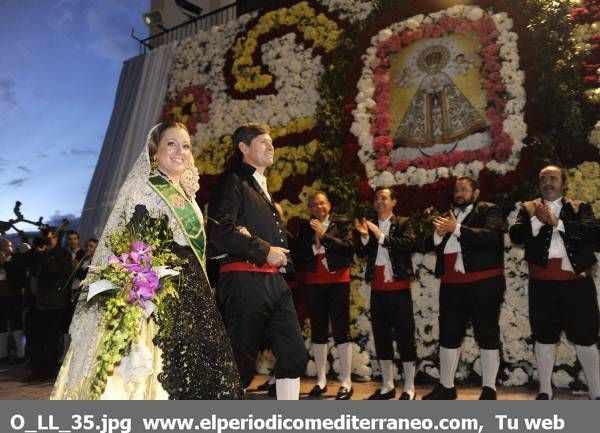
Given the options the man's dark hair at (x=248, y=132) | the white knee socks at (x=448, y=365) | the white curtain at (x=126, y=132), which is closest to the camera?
the man's dark hair at (x=248, y=132)

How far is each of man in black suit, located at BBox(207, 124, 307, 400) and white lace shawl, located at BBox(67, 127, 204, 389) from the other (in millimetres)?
362

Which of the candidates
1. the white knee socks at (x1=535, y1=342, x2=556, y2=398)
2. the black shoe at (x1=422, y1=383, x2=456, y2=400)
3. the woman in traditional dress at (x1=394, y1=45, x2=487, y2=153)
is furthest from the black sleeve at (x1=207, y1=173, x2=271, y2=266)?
the woman in traditional dress at (x1=394, y1=45, x2=487, y2=153)

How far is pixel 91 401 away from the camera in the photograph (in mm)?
2211

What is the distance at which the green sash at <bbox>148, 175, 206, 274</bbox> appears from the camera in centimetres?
271

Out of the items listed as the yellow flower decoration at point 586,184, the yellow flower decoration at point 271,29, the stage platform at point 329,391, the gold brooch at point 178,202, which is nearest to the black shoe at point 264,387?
the stage platform at point 329,391

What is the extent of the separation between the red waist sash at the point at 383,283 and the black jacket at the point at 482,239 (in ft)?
1.21

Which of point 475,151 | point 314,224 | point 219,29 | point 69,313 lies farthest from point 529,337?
point 219,29

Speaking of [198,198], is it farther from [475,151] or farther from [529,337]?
[529,337]

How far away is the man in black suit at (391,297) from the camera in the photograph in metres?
4.83

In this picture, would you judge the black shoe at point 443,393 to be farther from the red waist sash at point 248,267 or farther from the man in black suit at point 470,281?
the red waist sash at point 248,267

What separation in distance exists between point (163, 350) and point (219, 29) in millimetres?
7094

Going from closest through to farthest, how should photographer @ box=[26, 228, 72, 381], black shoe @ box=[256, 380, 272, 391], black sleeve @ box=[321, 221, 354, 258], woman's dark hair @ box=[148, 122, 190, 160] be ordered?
woman's dark hair @ box=[148, 122, 190, 160], black sleeve @ box=[321, 221, 354, 258], black shoe @ box=[256, 380, 272, 391], photographer @ box=[26, 228, 72, 381]

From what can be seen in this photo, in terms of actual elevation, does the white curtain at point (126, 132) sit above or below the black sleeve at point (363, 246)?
above

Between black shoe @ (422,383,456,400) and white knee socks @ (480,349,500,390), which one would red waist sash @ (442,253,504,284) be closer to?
white knee socks @ (480,349,500,390)
